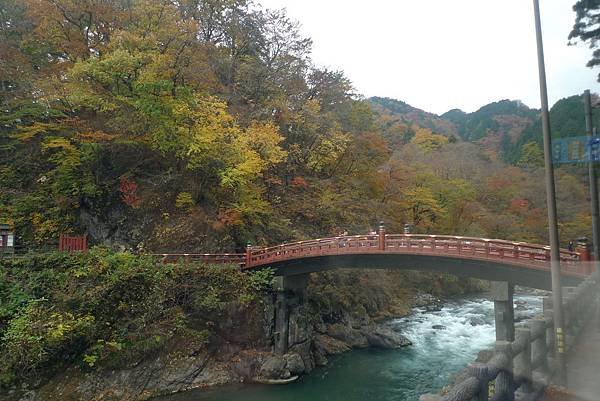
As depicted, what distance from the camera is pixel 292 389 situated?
53.3ft

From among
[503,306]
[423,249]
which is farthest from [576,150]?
[503,306]

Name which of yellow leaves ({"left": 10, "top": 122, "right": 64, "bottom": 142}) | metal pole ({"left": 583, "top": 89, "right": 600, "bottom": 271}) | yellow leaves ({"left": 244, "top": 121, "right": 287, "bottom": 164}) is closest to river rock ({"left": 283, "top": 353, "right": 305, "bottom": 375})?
yellow leaves ({"left": 244, "top": 121, "right": 287, "bottom": 164})

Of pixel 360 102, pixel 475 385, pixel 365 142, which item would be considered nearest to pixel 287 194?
pixel 365 142

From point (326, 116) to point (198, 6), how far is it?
11172mm

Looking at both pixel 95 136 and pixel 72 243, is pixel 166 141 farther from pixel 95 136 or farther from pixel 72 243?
pixel 72 243

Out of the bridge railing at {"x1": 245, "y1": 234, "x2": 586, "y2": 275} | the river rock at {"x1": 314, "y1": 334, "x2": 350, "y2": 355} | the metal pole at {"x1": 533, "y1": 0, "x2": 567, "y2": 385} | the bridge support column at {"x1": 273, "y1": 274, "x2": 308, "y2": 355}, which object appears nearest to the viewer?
the metal pole at {"x1": 533, "y1": 0, "x2": 567, "y2": 385}

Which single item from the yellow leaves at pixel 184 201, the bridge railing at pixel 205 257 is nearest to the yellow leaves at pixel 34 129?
the yellow leaves at pixel 184 201

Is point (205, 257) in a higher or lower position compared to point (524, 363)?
higher

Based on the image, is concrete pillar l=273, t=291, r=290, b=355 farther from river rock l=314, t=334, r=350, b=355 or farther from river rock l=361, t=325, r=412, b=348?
river rock l=361, t=325, r=412, b=348

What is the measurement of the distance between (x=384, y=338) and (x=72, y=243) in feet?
54.8

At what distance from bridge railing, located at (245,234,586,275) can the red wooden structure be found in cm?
779

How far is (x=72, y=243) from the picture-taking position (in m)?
18.8

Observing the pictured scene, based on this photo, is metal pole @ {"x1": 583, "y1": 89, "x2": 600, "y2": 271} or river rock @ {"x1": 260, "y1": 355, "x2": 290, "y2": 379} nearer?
metal pole @ {"x1": 583, "y1": 89, "x2": 600, "y2": 271}

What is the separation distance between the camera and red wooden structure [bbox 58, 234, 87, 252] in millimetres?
18484
